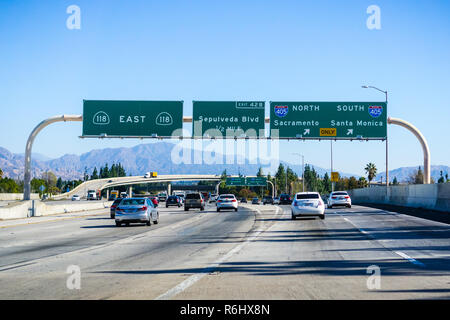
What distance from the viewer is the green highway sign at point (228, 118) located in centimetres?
4091

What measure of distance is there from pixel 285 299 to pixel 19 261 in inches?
324

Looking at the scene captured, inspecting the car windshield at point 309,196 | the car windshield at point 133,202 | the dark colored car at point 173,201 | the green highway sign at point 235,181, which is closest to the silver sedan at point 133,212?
the car windshield at point 133,202

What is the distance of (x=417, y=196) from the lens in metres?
41.6

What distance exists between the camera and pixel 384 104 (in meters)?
41.2

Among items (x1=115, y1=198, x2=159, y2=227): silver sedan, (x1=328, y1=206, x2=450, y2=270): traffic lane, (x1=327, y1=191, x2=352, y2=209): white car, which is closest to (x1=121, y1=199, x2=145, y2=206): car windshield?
(x1=115, y1=198, x2=159, y2=227): silver sedan

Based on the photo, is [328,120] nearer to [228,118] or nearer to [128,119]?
[228,118]

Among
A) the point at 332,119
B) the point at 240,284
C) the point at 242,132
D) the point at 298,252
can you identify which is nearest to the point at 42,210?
the point at 242,132

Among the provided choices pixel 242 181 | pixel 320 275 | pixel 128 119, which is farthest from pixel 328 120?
pixel 242 181

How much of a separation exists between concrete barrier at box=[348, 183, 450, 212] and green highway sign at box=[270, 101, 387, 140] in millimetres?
5105

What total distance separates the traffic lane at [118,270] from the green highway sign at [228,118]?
2203 centimetres

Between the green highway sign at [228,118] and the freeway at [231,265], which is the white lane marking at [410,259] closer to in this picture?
the freeway at [231,265]

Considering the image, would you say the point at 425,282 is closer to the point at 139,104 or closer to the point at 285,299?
the point at 285,299

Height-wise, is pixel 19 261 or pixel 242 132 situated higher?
pixel 242 132
